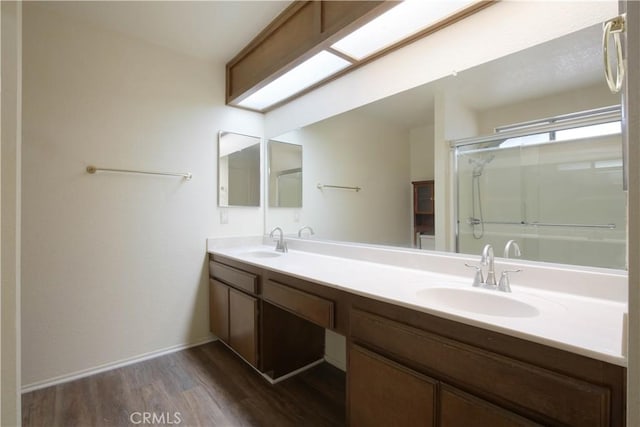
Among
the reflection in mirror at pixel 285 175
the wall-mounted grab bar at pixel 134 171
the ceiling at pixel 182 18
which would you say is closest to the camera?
the ceiling at pixel 182 18

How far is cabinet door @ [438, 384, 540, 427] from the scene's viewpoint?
82 cm

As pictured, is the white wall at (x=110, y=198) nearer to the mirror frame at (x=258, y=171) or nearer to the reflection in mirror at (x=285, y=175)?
the mirror frame at (x=258, y=171)

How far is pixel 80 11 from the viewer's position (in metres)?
1.88

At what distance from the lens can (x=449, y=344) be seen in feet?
3.09

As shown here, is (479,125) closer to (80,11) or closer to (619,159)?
(619,159)

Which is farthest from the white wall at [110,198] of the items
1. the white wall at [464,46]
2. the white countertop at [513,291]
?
the white wall at [464,46]

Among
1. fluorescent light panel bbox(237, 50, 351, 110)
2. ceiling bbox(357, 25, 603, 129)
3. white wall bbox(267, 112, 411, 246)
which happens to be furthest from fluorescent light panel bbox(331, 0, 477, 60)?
white wall bbox(267, 112, 411, 246)

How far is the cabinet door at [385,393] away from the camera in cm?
101

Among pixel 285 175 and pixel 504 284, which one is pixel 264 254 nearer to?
pixel 285 175

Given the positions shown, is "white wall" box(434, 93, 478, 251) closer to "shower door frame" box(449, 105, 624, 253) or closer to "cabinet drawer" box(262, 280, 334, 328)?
"shower door frame" box(449, 105, 624, 253)

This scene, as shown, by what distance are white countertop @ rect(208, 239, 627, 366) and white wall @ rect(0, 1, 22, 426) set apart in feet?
3.35

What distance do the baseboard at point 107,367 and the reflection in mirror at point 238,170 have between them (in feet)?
3.88

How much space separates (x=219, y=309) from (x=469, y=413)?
1.91 m

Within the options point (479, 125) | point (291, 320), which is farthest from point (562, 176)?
point (291, 320)
